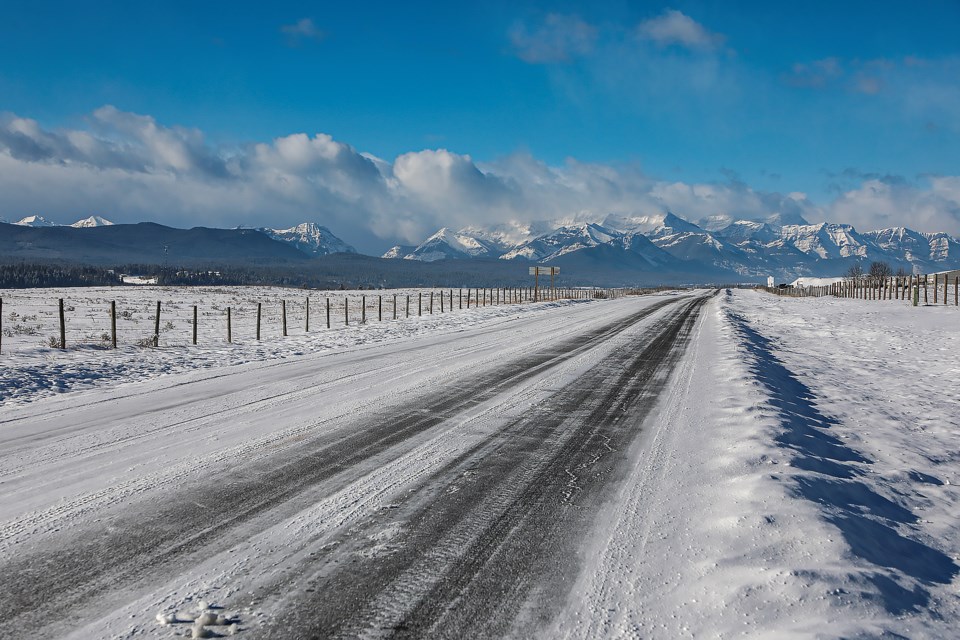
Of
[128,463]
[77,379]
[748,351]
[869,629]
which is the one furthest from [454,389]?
[748,351]

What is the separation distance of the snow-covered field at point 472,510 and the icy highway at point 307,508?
21 millimetres

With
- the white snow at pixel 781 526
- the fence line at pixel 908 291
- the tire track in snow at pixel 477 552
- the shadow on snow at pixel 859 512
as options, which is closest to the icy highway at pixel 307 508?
the tire track in snow at pixel 477 552

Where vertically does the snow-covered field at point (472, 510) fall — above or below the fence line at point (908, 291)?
below

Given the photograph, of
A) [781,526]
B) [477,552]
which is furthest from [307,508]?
[781,526]

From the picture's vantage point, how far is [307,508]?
13.5 feet

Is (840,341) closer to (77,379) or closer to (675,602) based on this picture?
(675,602)

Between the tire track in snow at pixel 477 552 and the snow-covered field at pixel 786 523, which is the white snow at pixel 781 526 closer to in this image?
the snow-covered field at pixel 786 523

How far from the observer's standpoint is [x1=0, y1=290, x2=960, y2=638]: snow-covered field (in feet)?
9.25

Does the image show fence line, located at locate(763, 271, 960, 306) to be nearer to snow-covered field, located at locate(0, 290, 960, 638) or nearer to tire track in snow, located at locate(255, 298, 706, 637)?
snow-covered field, located at locate(0, 290, 960, 638)

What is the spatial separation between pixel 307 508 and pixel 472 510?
1259mm

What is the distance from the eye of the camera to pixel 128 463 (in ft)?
16.8

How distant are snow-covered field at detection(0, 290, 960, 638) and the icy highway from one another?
0.07 ft

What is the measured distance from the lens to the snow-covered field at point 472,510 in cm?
282

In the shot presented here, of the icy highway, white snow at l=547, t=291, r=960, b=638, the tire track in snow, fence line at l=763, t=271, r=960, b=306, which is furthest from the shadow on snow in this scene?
fence line at l=763, t=271, r=960, b=306
